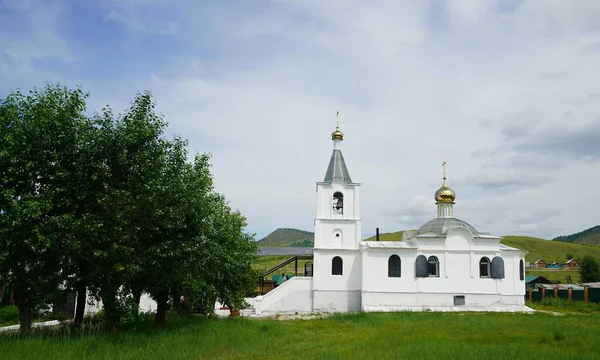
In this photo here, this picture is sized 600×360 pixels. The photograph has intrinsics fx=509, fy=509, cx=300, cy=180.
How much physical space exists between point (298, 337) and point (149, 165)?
24.5ft

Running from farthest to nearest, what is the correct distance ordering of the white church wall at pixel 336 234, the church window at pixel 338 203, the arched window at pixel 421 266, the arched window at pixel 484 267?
the church window at pixel 338 203 < the white church wall at pixel 336 234 < the arched window at pixel 484 267 < the arched window at pixel 421 266

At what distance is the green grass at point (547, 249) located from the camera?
363 feet

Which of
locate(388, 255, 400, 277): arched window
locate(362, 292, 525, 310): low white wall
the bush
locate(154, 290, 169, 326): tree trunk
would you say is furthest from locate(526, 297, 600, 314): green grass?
the bush

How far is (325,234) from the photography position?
100 ft

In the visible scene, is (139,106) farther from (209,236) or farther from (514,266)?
(514,266)

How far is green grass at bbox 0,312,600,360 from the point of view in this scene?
1259 centimetres

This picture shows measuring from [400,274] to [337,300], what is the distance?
398cm

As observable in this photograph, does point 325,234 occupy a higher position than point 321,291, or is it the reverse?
point 325,234

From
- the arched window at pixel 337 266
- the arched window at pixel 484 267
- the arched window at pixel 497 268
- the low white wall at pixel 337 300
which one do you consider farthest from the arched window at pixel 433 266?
the arched window at pixel 337 266

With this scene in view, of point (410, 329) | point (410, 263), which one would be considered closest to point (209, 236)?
point (410, 329)

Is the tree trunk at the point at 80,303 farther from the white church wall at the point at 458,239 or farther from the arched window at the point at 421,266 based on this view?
the white church wall at the point at 458,239

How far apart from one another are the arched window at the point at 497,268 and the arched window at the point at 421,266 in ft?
13.0

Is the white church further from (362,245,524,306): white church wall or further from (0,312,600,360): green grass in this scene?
(0,312,600,360): green grass

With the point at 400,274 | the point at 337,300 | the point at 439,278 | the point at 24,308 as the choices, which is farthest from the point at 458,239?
the point at 24,308
